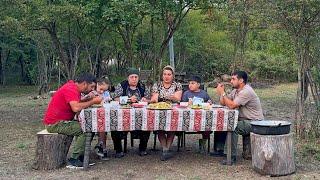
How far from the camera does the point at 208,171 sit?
6387 millimetres

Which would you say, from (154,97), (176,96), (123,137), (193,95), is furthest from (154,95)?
(123,137)

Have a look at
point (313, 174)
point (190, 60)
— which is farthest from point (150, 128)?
point (190, 60)

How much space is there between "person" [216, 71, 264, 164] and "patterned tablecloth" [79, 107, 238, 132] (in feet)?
0.83

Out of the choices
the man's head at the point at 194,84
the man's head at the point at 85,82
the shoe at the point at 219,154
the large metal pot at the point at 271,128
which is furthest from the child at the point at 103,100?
the large metal pot at the point at 271,128

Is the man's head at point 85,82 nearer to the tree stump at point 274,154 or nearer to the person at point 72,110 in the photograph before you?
the person at point 72,110

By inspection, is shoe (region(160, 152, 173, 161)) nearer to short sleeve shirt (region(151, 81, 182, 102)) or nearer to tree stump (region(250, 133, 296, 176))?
short sleeve shirt (region(151, 81, 182, 102))

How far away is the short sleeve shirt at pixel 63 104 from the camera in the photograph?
6.54m

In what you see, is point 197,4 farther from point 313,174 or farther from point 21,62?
point 21,62

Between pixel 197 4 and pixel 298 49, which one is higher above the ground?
pixel 197 4

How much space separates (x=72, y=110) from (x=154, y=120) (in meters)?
1.14

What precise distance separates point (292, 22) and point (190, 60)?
2110 cm

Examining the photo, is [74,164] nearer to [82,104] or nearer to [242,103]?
[82,104]

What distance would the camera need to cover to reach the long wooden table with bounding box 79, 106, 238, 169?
21.0 feet

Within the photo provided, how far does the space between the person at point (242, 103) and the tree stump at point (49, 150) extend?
7.39ft
